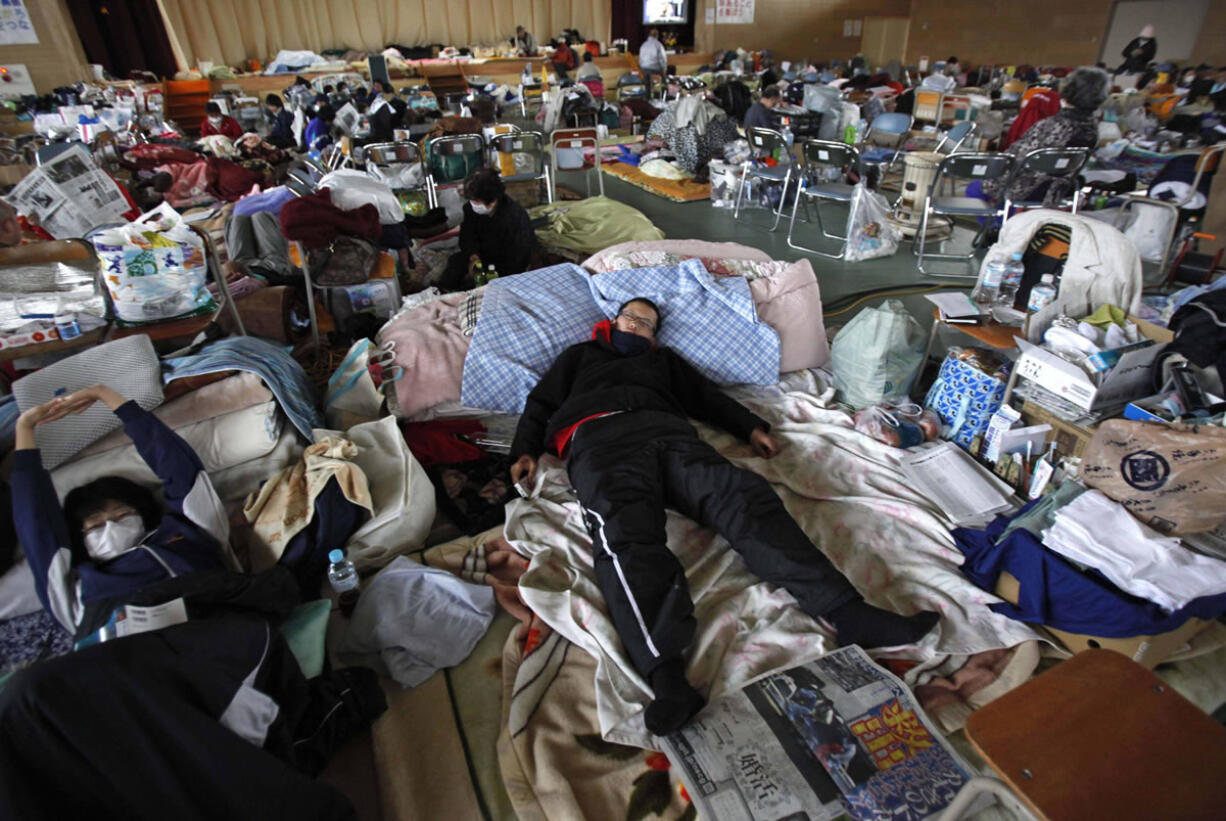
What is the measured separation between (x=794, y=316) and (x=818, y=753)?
1.90 metres

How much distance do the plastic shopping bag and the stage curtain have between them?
11.8 m

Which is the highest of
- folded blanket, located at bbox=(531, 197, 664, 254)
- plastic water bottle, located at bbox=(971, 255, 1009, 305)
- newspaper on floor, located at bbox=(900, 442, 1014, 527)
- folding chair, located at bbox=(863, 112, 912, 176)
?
folding chair, located at bbox=(863, 112, 912, 176)

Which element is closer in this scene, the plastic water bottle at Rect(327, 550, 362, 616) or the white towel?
the white towel

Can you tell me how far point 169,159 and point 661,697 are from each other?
5.92 meters

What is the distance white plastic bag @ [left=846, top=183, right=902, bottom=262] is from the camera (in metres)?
4.27

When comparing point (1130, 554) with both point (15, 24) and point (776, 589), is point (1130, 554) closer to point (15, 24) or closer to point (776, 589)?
point (776, 589)

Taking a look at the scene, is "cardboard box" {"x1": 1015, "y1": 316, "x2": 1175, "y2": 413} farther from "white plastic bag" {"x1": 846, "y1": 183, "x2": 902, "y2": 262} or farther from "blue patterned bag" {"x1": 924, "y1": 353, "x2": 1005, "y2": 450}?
"white plastic bag" {"x1": 846, "y1": 183, "x2": 902, "y2": 262}

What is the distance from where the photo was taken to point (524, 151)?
501 cm

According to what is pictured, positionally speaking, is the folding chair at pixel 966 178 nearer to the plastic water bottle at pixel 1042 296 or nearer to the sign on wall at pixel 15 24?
the plastic water bottle at pixel 1042 296

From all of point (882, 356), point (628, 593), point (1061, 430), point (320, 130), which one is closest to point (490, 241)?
point (882, 356)

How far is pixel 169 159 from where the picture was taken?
513 cm

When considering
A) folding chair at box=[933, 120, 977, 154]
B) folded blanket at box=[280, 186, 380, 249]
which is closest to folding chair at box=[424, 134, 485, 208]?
folded blanket at box=[280, 186, 380, 249]

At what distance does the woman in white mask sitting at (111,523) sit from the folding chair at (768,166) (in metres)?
4.40

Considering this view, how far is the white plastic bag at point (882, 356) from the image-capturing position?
2461mm
